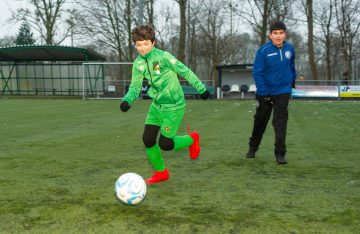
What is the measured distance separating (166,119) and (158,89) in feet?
1.15

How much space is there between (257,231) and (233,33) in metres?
49.3

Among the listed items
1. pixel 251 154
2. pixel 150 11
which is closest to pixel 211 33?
pixel 150 11

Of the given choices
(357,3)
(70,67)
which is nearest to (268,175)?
(70,67)

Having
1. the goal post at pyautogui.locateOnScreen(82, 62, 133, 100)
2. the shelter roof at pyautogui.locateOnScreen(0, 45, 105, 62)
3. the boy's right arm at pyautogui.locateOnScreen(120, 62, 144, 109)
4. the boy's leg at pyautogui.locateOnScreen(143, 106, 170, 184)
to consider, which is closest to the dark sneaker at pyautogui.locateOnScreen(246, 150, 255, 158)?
the boy's leg at pyautogui.locateOnScreen(143, 106, 170, 184)

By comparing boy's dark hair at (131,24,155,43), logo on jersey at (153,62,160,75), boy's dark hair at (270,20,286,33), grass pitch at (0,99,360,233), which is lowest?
grass pitch at (0,99,360,233)

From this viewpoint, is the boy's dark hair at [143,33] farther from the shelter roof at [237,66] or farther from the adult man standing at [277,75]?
the shelter roof at [237,66]

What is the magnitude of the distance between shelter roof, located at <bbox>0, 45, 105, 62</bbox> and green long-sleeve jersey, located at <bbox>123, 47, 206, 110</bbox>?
27682 millimetres

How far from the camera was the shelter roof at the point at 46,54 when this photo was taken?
31750 mm

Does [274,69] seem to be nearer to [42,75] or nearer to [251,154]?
[251,154]

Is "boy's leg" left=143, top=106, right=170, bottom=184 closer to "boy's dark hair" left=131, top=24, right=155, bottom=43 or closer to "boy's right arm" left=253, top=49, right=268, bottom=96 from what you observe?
"boy's dark hair" left=131, top=24, right=155, bottom=43

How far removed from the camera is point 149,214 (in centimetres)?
361

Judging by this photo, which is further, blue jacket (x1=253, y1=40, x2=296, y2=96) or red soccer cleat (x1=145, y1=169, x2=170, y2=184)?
blue jacket (x1=253, y1=40, x2=296, y2=96)

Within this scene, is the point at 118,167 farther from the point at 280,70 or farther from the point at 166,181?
the point at 280,70

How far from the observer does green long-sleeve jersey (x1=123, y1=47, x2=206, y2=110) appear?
467 centimetres
